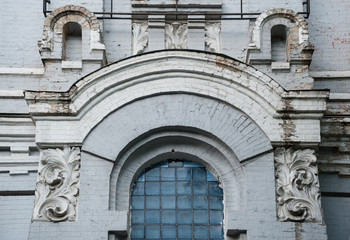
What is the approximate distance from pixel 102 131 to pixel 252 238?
3.10 metres

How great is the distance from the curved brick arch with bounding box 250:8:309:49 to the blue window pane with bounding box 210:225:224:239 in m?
3.34

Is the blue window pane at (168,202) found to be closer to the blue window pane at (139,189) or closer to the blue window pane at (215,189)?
the blue window pane at (139,189)

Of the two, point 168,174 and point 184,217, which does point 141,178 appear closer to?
point 168,174

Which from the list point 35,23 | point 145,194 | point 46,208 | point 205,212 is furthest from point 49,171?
point 35,23

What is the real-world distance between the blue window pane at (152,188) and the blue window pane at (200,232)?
3.07 ft

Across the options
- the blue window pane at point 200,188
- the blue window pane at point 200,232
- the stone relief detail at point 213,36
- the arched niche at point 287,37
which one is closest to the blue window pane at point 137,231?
the blue window pane at point 200,232

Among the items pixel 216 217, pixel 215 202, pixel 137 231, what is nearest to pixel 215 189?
pixel 215 202

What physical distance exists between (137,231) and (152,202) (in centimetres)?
58

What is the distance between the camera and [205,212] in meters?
14.8

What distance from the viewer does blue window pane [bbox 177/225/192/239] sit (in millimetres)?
14688

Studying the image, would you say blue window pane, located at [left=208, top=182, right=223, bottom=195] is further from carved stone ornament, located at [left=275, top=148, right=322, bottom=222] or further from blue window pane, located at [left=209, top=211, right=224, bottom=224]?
carved stone ornament, located at [left=275, top=148, right=322, bottom=222]

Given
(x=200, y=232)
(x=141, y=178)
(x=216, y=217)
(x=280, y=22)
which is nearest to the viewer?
(x=200, y=232)

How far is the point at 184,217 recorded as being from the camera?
1483 centimetres

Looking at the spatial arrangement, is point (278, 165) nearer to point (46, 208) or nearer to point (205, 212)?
point (205, 212)
